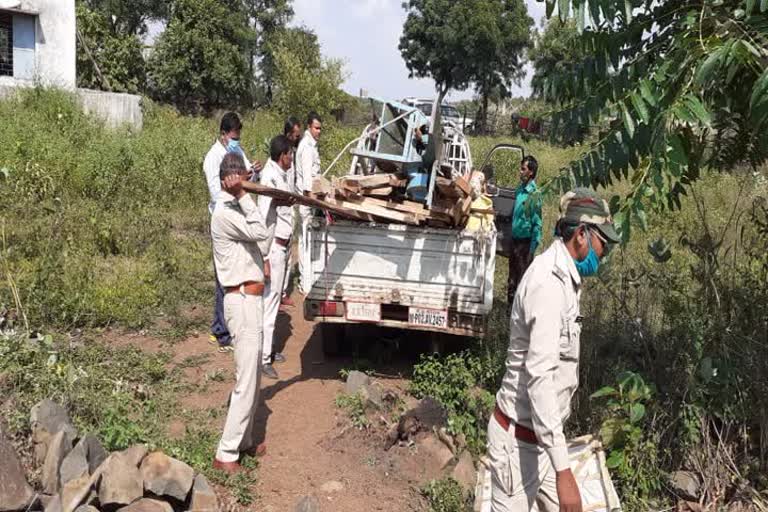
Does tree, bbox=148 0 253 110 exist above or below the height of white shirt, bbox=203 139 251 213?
above

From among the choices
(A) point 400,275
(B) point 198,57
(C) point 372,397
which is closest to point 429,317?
(A) point 400,275


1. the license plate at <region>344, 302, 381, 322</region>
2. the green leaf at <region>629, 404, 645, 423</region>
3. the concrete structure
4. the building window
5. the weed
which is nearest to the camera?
the green leaf at <region>629, 404, 645, 423</region>

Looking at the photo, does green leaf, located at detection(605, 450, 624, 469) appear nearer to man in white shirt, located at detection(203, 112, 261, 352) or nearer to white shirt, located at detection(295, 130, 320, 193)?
man in white shirt, located at detection(203, 112, 261, 352)

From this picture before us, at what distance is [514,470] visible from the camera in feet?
10.2

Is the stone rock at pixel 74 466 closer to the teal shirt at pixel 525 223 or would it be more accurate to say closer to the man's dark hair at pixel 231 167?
the man's dark hair at pixel 231 167

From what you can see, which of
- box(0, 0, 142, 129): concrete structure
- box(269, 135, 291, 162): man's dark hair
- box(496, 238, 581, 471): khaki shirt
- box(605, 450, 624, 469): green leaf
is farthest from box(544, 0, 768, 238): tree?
box(0, 0, 142, 129): concrete structure

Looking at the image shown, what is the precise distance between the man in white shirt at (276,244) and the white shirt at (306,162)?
26.2 inches

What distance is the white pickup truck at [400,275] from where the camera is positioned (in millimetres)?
6426

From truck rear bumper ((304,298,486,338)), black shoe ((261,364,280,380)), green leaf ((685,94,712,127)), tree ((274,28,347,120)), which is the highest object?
tree ((274,28,347,120))

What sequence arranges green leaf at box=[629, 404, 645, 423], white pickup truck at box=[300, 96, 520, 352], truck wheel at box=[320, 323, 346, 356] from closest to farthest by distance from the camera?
green leaf at box=[629, 404, 645, 423]
white pickup truck at box=[300, 96, 520, 352]
truck wheel at box=[320, 323, 346, 356]

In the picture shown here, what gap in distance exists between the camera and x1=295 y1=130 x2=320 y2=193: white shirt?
24.7ft

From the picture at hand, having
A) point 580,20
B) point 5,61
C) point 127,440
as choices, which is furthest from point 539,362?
point 5,61

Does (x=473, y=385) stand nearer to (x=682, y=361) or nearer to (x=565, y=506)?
(x=682, y=361)

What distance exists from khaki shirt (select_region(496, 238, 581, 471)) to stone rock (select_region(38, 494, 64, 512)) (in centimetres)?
238
